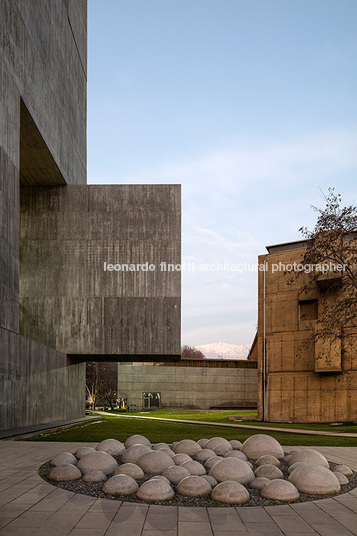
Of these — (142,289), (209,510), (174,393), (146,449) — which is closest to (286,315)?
(142,289)

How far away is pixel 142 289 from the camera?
2636cm

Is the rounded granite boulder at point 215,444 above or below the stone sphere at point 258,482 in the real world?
below

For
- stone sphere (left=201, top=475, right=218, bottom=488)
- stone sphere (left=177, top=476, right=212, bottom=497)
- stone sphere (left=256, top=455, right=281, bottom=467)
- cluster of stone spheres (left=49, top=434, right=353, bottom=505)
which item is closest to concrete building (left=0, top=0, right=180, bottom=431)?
cluster of stone spheres (left=49, top=434, right=353, bottom=505)

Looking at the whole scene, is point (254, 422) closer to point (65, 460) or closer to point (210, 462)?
point (210, 462)

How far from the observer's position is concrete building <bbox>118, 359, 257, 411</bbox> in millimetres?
56625

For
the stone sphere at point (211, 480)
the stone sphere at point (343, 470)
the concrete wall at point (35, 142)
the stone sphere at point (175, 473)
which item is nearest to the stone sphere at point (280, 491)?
the stone sphere at point (211, 480)

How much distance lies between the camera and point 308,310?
3678 cm

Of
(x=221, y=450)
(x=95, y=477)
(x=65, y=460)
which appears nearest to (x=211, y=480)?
A: (x=95, y=477)

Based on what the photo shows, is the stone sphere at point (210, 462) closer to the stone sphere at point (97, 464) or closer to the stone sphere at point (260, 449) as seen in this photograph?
the stone sphere at point (260, 449)

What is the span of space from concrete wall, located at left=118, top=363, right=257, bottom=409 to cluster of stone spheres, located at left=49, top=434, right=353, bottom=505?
4751 centimetres

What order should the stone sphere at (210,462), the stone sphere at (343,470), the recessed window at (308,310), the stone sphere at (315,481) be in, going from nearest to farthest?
the stone sphere at (315,481) → the stone sphere at (210,462) → the stone sphere at (343,470) → the recessed window at (308,310)

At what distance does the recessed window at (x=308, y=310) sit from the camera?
3650 cm

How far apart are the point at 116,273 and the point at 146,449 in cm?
1762

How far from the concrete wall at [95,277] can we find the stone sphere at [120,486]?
739 inches
